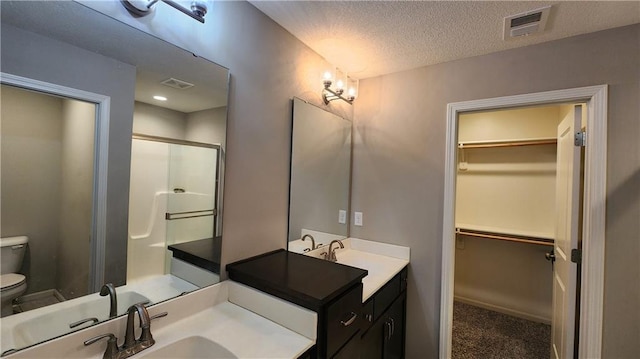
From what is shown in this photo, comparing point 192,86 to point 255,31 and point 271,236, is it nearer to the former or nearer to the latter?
point 255,31

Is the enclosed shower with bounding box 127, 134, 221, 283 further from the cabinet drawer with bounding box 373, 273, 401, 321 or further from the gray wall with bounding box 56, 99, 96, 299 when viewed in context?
the cabinet drawer with bounding box 373, 273, 401, 321

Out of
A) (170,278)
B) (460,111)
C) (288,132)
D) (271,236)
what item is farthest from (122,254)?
(460,111)

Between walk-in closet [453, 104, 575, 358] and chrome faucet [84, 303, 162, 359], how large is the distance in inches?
101

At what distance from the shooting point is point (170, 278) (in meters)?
1.22

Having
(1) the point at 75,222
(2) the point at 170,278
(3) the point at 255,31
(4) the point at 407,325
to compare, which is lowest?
(4) the point at 407,325

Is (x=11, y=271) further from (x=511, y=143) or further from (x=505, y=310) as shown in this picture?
(x=505, y=310)

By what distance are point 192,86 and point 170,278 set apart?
2.97ft

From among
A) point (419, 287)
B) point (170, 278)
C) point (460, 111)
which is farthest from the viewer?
point (419, 287)

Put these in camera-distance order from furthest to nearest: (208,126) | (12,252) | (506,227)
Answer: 1. (506,227)
2. (208,126)
3. (12,252)

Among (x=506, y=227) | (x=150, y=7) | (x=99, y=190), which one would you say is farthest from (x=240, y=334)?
(x=506, y=227)

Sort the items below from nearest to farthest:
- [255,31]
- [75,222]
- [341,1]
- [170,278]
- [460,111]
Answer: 1. [75,222]
2. [170,278]
3. [341,1]
4. [255,31]
5. [460,111]

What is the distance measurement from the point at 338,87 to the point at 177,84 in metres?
1.25

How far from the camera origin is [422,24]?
1.55 metres

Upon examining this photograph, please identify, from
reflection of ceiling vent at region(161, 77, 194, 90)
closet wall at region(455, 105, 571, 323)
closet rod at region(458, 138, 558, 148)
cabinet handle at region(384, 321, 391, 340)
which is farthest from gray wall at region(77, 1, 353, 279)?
closet rod at region(458, 138, 558, 148)
